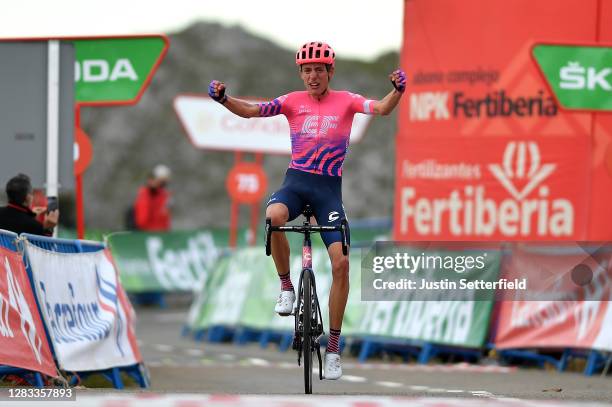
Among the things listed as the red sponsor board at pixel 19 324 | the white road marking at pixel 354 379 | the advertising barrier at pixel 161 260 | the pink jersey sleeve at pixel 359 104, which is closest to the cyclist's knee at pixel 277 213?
the pink jersey sleeve at pixel 359 104

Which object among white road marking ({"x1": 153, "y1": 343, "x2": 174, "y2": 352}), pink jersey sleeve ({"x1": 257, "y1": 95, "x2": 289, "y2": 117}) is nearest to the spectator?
pink jersey sleeve ({"x1": 257, "y1": 95, "x2": 289, "y2": 117})

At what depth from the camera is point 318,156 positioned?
36.4 feet

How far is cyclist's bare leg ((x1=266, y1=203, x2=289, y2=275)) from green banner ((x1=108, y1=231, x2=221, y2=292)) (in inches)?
673

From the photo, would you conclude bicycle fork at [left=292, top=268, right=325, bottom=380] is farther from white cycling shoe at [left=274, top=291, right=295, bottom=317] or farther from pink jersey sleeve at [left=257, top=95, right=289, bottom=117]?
pink jersey sleeve at [left=257, top=95, right=289, bottom=117]

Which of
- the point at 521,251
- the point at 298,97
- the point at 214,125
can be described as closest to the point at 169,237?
the point at 214,125

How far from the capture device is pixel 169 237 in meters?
28.9

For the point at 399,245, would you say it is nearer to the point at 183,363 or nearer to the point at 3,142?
the point at 183,363

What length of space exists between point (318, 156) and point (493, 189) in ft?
24.0

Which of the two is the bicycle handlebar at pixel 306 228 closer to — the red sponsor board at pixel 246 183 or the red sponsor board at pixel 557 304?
the red sponsor board at pixel 557 304

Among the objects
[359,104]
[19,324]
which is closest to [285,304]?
[359,104]

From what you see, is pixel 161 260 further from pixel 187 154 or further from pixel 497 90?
pixel 187 154

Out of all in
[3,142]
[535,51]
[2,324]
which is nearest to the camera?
[2,324]

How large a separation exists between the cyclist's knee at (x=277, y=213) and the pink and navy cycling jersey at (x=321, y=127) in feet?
1.21

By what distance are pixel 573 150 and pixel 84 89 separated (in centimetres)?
595
